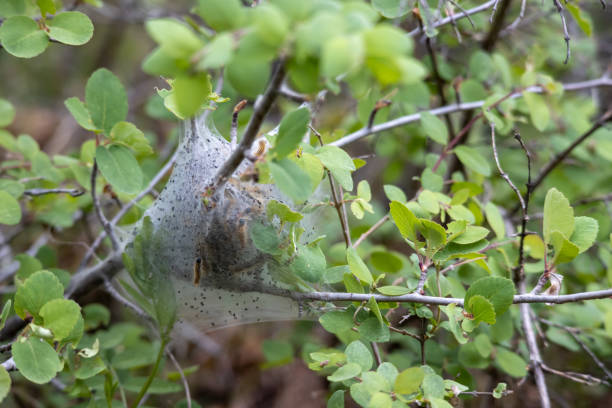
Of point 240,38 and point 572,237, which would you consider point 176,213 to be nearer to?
point 240,38

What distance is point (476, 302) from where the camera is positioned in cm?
102

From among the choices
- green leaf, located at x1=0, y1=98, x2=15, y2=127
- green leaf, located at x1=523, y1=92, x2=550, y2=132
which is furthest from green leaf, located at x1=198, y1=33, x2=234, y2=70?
green leaf, located at x1=0, y1=98, x2=15, y2=127

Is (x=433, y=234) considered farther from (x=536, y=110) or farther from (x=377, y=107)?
(x=536, y=110)

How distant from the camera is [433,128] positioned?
60.5 inches

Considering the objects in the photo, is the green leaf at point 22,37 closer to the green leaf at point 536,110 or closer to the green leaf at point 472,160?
the green leaf at point 472,160

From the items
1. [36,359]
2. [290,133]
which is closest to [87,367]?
[36,359]

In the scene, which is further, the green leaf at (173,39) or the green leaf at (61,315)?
the green leaf at (61,315)

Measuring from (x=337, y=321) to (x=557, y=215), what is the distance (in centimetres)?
55

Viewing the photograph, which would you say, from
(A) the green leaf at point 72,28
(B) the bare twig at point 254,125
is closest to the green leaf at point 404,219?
(B) the bare twig at point 254,125

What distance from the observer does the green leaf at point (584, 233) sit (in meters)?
1.08

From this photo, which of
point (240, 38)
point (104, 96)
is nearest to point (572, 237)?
point (240, 38)

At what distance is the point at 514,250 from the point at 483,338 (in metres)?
0.29

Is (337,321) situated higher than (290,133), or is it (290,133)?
(290,133)

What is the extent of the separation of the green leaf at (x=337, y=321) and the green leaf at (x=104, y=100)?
Result: 0.74 meters
